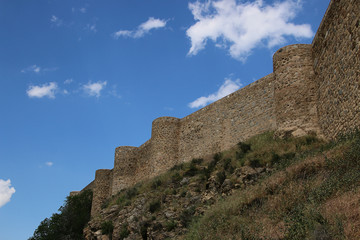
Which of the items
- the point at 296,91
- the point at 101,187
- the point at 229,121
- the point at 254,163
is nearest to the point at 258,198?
the point at 254,163

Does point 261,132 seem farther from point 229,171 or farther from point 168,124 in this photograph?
point 168,124

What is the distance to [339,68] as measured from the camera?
31.0 ft

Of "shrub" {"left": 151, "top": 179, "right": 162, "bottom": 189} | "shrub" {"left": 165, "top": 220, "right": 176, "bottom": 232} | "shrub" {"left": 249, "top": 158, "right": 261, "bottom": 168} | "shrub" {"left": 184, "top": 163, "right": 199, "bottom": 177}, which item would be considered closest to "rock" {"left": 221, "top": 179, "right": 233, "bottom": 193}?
"shrub" {"left": 249, "top": 158, "right": 261, "bottom": 168}

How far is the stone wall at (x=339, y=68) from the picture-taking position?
8398 millimetres

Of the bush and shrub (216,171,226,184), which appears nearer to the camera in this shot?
→ shrub (216,171,226,184)

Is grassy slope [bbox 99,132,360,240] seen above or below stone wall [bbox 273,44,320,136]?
below

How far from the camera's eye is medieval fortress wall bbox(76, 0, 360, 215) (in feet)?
29.4

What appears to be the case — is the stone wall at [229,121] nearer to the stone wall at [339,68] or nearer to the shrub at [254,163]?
the shrub at [254,163]

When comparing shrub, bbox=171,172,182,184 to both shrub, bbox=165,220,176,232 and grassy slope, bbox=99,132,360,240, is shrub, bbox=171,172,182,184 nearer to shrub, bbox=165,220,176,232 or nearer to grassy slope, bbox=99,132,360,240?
grassy slope, bbox=99,132,360,240

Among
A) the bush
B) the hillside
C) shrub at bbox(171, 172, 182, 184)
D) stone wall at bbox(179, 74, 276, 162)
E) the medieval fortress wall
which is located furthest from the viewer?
the bush

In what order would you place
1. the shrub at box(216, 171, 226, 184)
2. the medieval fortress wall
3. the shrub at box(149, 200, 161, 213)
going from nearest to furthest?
the medieval fortress wall, the shrub at box(216, 171, 226, 184), the shrub at box(149, 200, 161, 213)

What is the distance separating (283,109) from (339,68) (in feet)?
9.40

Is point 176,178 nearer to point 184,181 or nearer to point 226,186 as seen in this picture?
point 184,181

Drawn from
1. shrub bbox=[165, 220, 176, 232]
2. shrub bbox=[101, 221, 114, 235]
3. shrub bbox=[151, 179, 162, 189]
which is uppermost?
shrub bbox=[151, 179, 162, 189]
